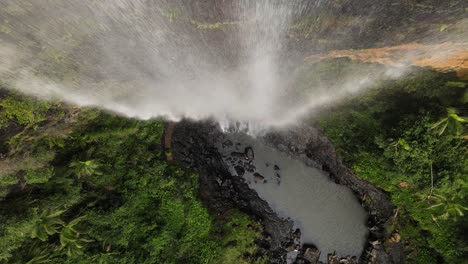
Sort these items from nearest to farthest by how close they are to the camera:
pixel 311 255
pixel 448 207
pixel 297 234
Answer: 1. pixel 448 207
2. pixel 311 255
3. pixel 297 234

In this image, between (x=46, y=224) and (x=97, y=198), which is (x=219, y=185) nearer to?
(x=97, y=198)

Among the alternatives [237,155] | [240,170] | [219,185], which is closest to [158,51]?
[237,155]

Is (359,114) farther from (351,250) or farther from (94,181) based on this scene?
(94,181)

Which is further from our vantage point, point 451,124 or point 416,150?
point 416,150

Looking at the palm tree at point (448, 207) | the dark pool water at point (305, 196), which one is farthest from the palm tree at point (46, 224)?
the palm tree at point (448, 207)

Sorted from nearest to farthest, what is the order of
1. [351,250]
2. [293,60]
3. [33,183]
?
1. [33,183]
2. [293,60]
3. [351,250]

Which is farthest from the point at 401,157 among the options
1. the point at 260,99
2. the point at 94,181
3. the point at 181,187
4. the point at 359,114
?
the point at 94,181

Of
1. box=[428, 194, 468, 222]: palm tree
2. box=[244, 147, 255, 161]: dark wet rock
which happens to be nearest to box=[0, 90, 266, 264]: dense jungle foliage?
box=[244, 147, 255, 161]: dark wet rock

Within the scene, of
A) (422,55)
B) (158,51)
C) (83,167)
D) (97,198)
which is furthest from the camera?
(97,198)

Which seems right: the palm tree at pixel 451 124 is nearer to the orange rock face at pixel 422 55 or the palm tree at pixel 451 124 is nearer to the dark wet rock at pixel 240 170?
the orange rock face at pixel 422 55
